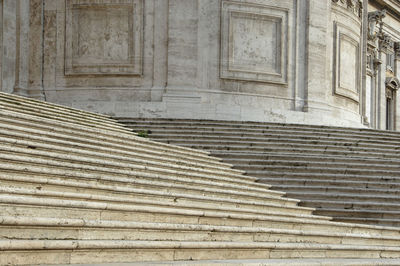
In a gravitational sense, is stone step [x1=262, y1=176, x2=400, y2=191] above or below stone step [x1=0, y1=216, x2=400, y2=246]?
above

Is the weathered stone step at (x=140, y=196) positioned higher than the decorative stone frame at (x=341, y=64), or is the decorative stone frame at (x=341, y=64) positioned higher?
the decorative stone frame at (x=341, y=64)

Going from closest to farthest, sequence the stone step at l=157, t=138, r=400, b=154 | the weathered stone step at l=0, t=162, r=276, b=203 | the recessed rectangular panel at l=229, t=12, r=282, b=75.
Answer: the weathered stone step at l=0, t=162, r=276, b=203, the stone step at l=157, t=138, r=400, b=154, the recessed rectangular panel at l=229, t=12, r=282, b=75

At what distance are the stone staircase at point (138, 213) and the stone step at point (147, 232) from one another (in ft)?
0.03

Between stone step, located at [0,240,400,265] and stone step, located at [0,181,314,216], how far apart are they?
0.77m

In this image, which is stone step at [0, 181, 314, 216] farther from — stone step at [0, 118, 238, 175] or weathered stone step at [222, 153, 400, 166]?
weathered stone step at [222, 153, 400, 166]

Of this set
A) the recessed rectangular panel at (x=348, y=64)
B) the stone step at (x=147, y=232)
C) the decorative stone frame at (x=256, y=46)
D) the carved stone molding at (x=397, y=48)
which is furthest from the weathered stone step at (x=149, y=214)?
the carved stone molding at (x=397, y=48)

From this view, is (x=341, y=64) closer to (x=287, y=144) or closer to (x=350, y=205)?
(x=287, y=144)

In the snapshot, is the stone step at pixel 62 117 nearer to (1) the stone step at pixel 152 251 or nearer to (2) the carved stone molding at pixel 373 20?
(1) the stone step at pixel 152 251

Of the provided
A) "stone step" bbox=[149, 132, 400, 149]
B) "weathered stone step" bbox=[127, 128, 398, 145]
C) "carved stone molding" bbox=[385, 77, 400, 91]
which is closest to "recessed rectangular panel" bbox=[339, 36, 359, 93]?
"weathered stone step" bbox=[127, 128, 398, 145]

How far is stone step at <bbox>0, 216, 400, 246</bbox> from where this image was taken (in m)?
5.80

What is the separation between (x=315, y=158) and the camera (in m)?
13.5

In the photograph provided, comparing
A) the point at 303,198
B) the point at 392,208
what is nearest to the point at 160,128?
the point at 303,198

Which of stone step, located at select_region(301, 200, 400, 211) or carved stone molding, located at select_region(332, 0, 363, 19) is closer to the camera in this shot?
stone step, located at select_region(301, 200, 400, 211)

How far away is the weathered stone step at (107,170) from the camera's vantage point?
25.2ft
